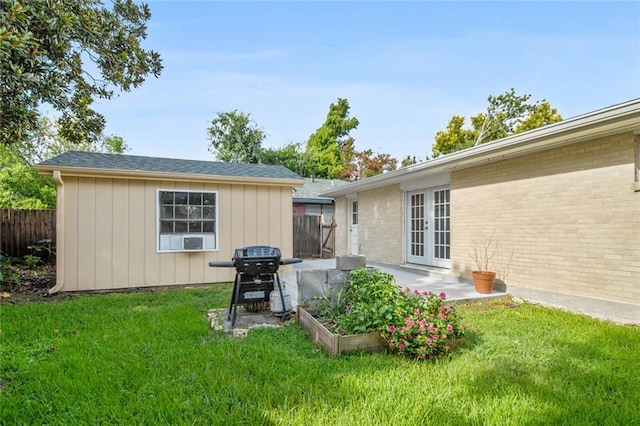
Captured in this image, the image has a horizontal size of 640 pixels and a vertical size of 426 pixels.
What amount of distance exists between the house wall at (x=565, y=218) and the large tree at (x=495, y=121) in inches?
679

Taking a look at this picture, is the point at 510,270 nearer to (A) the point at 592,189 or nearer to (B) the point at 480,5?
(A) the point at 592,189

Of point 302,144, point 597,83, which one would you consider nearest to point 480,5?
point 597,83

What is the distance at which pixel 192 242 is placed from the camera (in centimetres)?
699

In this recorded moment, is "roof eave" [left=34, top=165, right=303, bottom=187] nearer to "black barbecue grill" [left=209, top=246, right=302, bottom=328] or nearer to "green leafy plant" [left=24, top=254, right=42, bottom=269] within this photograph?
"black barbecue grill" [left=209, top=246, right=302, bottom=328]

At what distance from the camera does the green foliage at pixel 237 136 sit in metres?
24.2

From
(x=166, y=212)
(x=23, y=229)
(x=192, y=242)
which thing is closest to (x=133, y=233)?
(x=166, y=212)

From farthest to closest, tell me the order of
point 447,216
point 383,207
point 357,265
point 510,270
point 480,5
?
1. point 383,207
2. point 447,216
3. point 480,5
4. point 510,270
5. point 357,265

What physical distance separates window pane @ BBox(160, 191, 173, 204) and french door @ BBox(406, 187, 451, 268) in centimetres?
591

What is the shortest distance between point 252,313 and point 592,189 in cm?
525

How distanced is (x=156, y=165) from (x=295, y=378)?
601 cm

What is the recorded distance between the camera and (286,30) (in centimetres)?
826

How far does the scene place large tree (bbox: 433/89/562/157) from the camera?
22.3 metres

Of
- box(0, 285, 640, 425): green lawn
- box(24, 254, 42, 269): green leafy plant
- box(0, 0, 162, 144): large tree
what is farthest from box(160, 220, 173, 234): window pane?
box(24, 254, 42, 269): green leafy plant

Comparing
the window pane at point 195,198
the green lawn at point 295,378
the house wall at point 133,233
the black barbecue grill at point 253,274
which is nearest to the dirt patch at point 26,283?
the house wall at point 133,233
